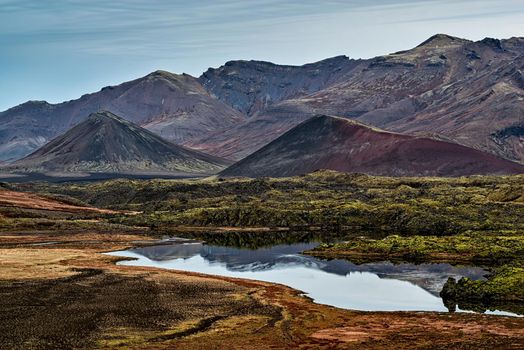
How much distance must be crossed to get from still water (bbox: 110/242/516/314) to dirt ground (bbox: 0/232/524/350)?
5.38 m

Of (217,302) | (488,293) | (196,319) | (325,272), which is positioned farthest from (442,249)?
(196,319)

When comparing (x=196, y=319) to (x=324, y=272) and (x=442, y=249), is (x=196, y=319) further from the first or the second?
(x=442, y=249)

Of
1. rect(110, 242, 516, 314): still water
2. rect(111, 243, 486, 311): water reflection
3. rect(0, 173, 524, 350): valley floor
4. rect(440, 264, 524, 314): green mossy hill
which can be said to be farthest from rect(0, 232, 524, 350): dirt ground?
rect(440, 264, 524, 314): green mossy hill

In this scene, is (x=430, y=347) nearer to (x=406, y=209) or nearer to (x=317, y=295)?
(x=317, y=295)

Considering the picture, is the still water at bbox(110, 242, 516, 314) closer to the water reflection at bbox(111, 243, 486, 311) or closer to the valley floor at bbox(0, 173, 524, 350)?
the water reflection at bbox(111, 243, 486, 311)

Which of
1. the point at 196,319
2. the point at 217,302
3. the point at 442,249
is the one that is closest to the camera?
the point at 196,319

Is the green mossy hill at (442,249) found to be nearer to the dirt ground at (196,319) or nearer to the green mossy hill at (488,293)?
the green mossy hill at (488,293)

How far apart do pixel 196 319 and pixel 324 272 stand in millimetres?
37140

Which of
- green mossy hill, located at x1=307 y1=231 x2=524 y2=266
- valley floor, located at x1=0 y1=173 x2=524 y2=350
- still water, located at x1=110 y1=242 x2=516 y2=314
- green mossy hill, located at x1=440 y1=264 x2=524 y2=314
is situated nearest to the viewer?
valley floor, located at x1=0 y1=173 x2=524 y2=350

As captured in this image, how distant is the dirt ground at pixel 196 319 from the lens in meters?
55.0

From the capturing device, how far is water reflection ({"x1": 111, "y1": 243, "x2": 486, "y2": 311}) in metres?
76.7

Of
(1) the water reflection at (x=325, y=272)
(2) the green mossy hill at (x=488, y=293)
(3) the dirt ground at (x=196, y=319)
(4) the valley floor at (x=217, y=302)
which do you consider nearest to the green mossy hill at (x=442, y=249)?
(4) the valley floor at (x=217, y=302)

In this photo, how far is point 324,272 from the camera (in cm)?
9781

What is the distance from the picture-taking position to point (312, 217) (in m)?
179
